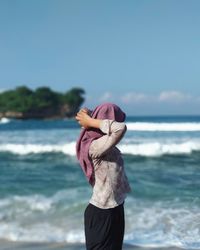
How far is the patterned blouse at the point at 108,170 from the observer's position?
107 inches

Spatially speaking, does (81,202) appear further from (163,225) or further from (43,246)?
(43,246)

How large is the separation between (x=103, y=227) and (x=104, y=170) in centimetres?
35

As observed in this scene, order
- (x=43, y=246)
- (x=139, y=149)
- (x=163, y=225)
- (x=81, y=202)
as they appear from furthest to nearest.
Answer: (x=139, y=149)
(x=81, y=202)
(x=163, y=225)
(x=43, y=246)

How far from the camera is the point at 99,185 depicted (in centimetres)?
283

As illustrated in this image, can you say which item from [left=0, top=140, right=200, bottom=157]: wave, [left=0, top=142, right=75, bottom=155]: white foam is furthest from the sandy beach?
[left=0, top=142, right=75, bottom=155]: white foam

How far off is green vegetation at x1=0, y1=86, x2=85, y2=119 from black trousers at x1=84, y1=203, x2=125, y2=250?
97.9 m

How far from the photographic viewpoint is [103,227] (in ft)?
9.39

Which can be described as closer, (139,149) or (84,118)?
(84,118)

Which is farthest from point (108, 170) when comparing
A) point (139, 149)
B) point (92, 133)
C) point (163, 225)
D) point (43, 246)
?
point (139, 149)

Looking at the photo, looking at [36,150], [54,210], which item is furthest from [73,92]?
[54,210]

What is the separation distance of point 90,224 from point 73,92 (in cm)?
10581

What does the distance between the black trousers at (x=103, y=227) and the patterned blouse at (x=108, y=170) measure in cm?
4

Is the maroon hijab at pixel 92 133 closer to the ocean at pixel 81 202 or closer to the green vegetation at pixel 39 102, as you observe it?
the ocean at pixel 81 202

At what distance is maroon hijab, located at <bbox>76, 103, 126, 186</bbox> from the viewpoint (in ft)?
9.06
